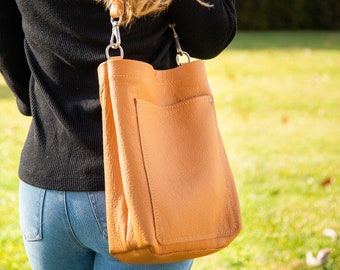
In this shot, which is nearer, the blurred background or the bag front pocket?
the bag front pocket

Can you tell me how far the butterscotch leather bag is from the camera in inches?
64.2

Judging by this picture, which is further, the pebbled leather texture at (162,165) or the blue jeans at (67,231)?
the blue jeans at (67,231)

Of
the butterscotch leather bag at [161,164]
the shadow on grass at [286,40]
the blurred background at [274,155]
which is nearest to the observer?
the butterscotch leather bag at [161,164]

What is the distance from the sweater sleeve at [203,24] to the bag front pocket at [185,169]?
0.18 meters

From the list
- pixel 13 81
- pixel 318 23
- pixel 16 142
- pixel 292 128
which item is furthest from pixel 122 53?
pixel 318 23

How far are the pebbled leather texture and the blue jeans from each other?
0.33 feet

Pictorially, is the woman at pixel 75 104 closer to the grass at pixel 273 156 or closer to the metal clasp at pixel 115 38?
the metal clasp at pixel 115 38

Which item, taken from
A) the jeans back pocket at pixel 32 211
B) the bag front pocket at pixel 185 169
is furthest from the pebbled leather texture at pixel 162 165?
the jeans back pocket at pixel 32 211

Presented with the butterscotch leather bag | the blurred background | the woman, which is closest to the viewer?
the butterscotch leather bag

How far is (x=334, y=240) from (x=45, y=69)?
305cm

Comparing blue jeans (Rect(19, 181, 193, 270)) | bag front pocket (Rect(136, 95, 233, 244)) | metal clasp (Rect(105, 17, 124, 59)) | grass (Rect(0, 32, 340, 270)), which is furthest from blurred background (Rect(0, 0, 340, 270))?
metal clasp (Rect(105, 17, 124, 59))

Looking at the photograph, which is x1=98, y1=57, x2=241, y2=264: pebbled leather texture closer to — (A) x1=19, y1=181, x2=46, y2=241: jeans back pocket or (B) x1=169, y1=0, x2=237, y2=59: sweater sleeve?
(B) x1=169, y1=0, x2=237, y2=59: sweater sleeve

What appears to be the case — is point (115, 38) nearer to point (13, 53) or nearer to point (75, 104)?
point (75, 104)

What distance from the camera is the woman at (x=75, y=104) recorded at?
175 centimetres
